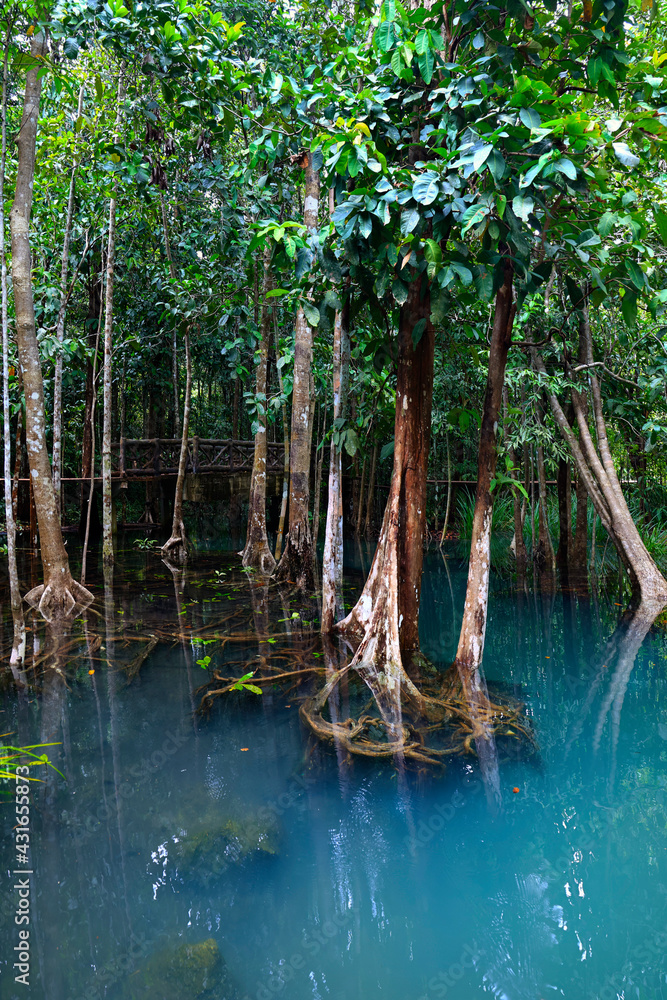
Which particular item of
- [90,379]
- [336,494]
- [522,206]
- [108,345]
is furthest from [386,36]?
[90,379]

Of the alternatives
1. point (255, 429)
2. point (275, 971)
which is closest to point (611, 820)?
point (275, 971)

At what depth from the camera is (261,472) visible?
9508 mm

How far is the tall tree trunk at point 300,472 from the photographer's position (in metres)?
8.13

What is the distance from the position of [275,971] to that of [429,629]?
496 centimetres

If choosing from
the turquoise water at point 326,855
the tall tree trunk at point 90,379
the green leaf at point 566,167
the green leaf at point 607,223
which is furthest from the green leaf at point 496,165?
the tall tree trunk at point 90,379

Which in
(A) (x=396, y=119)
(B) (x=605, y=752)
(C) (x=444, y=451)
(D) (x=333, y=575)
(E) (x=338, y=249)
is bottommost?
(B) (x=605, y=752)

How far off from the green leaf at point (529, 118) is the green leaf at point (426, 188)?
51 cm

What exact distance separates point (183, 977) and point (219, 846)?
0.74 meters

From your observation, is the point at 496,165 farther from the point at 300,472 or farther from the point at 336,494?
the point at 300,472

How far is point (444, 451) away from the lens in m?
15.0

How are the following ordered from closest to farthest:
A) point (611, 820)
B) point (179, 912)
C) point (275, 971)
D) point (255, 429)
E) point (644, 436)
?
point (275, 971) → point (179, 912) → point (611, 820) → point (644, 436) → point (255, 429)

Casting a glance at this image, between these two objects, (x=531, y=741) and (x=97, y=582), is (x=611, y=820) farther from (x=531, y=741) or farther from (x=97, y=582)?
(x=97, y=582)

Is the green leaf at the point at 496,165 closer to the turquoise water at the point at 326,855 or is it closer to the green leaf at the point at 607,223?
the green leaf at the point at 607,223

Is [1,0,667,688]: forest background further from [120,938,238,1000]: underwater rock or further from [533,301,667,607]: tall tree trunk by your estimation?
[120,938,238,1000]: underwater rock
